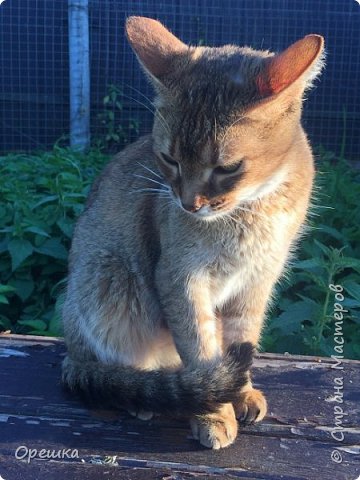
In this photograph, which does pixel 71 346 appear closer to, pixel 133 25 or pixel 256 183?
pixel 256 183

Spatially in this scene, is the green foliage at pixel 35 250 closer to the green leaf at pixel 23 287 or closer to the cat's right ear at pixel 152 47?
the green leaf at pixel 23 287

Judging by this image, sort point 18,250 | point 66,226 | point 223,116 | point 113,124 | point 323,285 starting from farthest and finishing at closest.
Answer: point 113,124
point 66,226
point 18,250
point 323,285
point 223,116

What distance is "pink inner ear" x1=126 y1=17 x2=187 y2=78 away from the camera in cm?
227

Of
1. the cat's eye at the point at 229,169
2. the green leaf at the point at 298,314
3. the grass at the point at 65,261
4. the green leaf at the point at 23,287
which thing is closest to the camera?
the cat's eye at the point at 229,169

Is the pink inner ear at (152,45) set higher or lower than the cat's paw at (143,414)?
higher

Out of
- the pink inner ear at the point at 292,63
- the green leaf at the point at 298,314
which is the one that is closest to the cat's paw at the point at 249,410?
the green leaf at the point at 298,314

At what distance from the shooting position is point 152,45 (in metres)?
2.32

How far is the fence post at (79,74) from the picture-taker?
6.31 meters

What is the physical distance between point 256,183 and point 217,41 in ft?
17.0

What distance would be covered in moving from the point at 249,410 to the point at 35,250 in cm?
219

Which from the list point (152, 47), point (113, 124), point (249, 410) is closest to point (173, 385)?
point (249, 410)

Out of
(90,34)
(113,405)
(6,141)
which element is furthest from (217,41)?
(113,405)

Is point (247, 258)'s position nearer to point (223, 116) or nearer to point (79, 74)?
point (223, 116)

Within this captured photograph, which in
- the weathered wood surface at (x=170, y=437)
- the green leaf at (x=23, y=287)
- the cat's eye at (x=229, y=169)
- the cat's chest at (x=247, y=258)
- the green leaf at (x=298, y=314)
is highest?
the cat's eye at (x=229, y=169)
